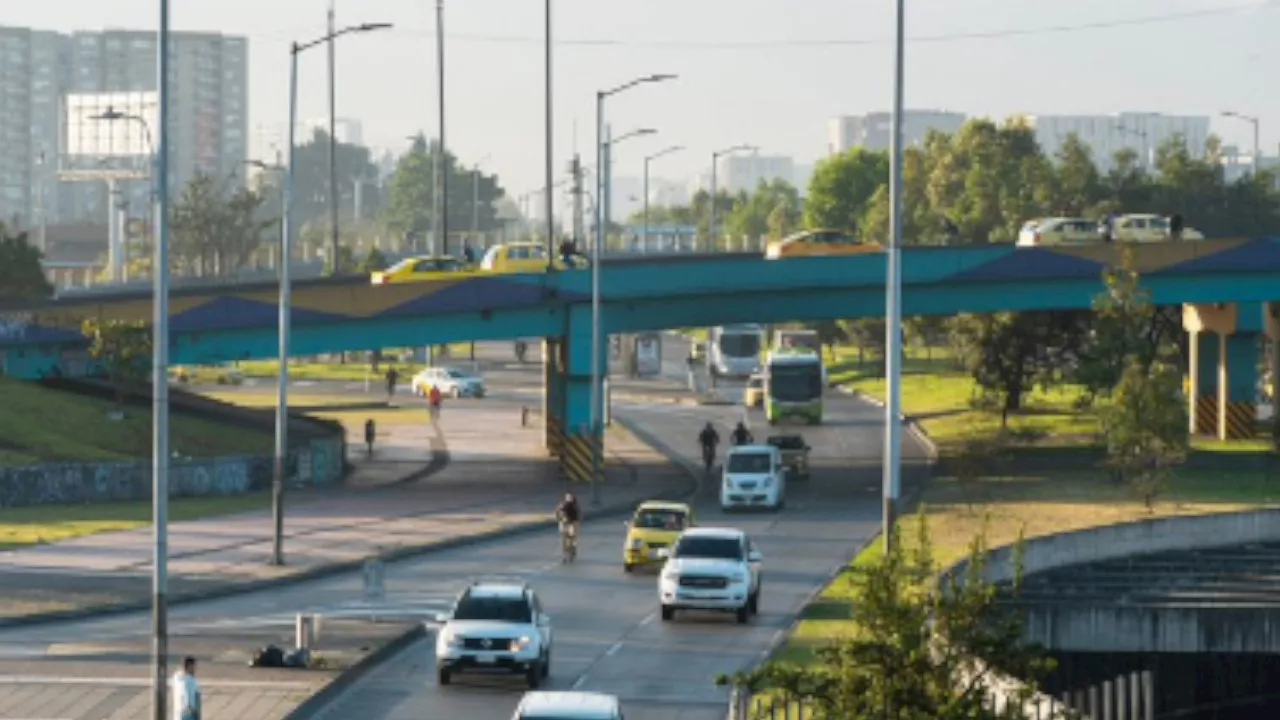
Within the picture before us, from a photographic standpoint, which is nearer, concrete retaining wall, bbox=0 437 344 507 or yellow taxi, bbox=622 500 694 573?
yellow taxi, bbox=622 500 694 573

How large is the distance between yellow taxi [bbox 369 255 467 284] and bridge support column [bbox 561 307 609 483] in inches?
189

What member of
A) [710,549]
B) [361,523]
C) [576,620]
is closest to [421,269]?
[361,523]

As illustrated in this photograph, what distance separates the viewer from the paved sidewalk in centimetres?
5144

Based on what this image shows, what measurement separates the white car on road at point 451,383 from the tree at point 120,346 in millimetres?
45352

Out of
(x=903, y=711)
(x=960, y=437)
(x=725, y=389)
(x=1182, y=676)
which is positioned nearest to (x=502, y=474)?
(x=960, y=437)

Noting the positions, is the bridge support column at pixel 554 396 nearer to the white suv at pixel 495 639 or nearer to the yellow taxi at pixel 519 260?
the yellow taxi at pixel 519 260

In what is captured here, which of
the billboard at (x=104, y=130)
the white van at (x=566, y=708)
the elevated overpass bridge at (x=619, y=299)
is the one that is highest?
the billboard at (x=104, y=130)

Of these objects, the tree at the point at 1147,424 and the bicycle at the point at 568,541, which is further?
the tree at the point at 1147,424

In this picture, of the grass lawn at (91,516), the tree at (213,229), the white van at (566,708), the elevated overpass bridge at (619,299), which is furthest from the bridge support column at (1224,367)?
the tree at (213,229)

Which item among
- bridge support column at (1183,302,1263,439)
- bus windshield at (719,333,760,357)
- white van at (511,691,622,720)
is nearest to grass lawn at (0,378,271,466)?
bridge support column at (1183,302,1263,439)

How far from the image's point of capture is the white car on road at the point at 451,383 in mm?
123250

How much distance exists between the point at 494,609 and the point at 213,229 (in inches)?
5875

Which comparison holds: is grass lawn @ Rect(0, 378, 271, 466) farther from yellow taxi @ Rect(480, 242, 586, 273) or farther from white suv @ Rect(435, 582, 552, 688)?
white suv @ Rect(435, 582, 552, 688)

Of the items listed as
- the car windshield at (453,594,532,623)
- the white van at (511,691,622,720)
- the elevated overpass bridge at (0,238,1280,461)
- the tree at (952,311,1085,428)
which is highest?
the elevated overpass bridge at (0,238,1280,461)
